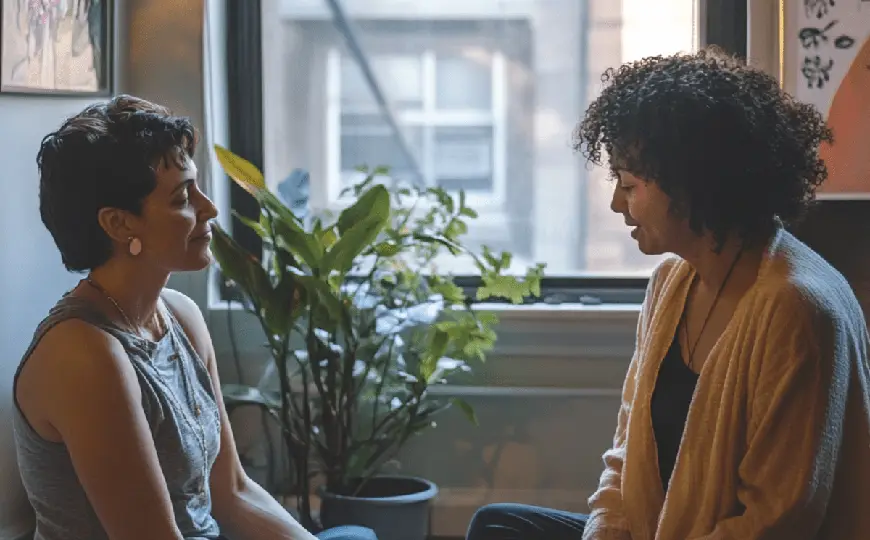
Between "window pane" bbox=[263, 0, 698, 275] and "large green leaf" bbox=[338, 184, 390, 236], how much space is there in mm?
506

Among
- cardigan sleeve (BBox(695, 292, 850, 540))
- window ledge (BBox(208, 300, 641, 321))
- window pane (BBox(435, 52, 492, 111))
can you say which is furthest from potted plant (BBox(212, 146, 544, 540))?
cardigan sleeve (BBox(695, 292, 850, 540))

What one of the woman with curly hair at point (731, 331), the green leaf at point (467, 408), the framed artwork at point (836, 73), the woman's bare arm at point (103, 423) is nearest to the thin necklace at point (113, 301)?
the woman's bare arm at point (103, 423)

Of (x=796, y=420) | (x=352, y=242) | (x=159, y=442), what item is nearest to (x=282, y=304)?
(x=352, y=242)

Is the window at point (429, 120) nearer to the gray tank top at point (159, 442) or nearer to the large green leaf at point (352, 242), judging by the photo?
the large green leaf at point (352, 242)

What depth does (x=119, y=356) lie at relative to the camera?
1.45 meters

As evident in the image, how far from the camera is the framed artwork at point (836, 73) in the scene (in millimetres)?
2283

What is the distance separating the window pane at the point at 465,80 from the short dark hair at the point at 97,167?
1.22 m

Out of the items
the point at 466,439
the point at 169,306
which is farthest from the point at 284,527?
the point at 466,439

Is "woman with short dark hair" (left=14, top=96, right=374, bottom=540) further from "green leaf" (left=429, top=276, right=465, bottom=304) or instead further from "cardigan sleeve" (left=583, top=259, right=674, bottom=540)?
"green leaf" (left=429, top=276, right=465, bottom=304)

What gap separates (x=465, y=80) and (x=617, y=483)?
1.25 meters

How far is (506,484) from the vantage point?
2.63 metres

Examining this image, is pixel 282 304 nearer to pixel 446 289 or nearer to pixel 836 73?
pixel 446 289

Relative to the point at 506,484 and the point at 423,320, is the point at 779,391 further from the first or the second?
the point at 506,484

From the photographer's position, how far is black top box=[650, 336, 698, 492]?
65.1 inches
